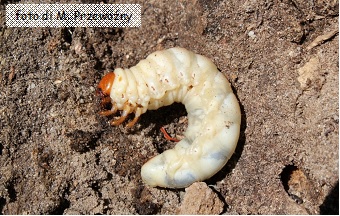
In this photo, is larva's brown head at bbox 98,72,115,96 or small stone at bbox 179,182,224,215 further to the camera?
larva's brown head at bbox 98,72,115,96

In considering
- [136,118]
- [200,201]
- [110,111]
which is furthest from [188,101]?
[200,201]

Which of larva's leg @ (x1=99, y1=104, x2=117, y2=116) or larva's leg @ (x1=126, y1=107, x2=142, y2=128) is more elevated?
larva's leg @ (x1=99, y1=104, x2=117, y2=116)

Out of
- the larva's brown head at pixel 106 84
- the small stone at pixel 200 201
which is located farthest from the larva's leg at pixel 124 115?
the small stone at pixel 200 201

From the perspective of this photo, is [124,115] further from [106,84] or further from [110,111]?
[106,84]

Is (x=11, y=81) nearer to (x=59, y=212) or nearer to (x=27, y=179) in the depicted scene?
(x=27, y=179)

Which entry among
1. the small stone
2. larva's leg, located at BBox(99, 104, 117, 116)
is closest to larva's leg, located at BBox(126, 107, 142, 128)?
larva's leg, located at BBox(99, 104, 117, 116)

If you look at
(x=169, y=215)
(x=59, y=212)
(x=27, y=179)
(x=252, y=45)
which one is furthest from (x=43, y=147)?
(x=252, y=45)

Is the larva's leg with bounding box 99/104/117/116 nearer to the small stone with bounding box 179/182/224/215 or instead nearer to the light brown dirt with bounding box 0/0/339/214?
the light brown dirt with bounding box 0/0/339/214
